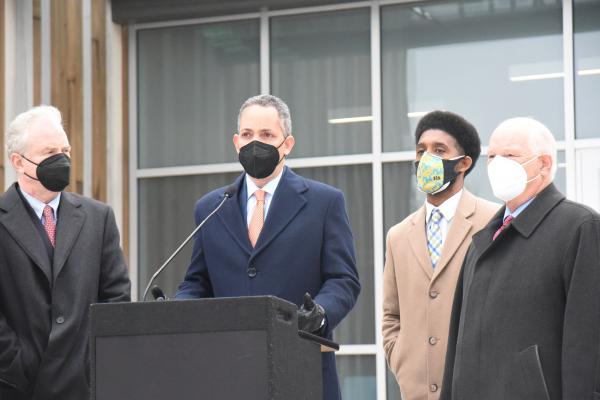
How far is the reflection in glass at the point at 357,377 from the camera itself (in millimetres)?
9469

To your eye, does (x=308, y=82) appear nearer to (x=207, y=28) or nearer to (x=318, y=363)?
(x=207, y=28)

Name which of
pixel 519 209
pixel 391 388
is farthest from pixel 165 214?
pixel 519 209

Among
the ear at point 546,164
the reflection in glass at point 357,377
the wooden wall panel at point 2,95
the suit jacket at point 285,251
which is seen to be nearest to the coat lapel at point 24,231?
the suit jacket at point 285,251

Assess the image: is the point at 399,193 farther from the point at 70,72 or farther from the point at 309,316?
the point at 309,316

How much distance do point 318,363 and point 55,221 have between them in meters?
1.77

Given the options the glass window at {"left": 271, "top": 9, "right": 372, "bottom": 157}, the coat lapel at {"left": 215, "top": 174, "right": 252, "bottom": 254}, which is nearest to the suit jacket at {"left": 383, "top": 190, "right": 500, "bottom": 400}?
the coat lapel at {"left": 215, "top": 174, "right": 252, "bottom": 254}

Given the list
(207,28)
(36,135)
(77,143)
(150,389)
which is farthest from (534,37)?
(150,389)

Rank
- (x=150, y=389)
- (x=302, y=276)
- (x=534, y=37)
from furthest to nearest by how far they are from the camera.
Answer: (x=534, y=37) < (x=302, y=276) < (x=150, y=389)

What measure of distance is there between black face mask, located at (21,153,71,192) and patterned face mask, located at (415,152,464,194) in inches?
60.8

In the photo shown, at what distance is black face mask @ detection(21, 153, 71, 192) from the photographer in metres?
4.94

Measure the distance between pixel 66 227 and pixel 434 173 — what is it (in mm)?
1628

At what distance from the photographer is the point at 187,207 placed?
10141mm

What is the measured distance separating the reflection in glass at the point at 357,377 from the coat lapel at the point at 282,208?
5.18 metres

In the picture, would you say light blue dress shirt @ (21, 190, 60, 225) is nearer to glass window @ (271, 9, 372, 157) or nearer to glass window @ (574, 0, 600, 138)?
glass window @ (271, 9, 372, 157)
